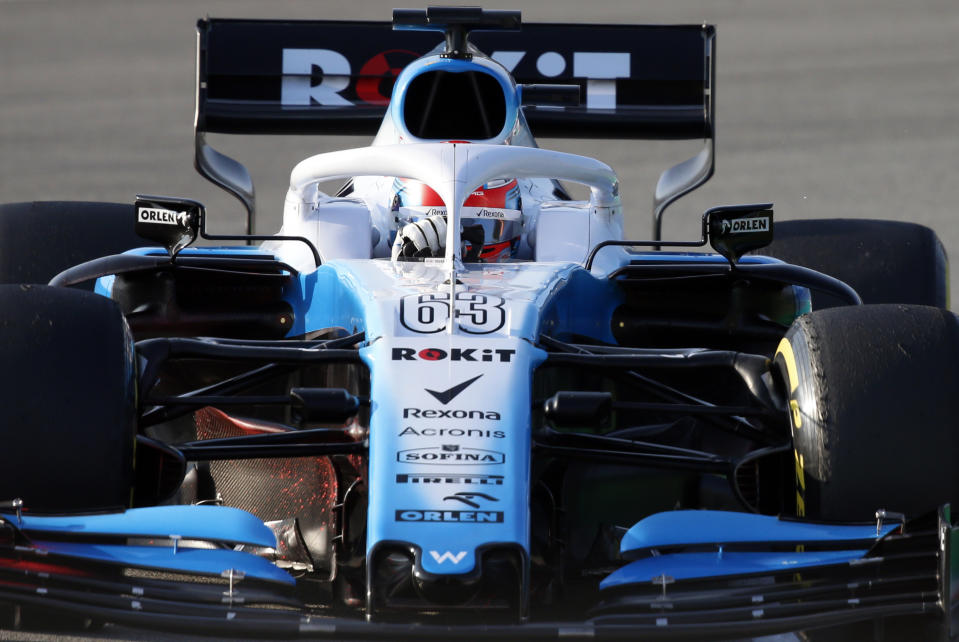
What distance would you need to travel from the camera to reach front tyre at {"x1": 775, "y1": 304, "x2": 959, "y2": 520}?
3797mm

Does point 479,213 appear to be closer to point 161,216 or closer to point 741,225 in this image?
point 741,225

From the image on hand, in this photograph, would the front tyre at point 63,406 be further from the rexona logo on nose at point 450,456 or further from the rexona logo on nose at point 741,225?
the rexona logo on nose at point 741,225

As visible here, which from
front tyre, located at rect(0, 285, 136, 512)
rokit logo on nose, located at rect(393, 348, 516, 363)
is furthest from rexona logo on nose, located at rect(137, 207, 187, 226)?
rokit logo on nose, located at rect(393, 348, 516, 363)

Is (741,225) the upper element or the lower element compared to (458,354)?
upper

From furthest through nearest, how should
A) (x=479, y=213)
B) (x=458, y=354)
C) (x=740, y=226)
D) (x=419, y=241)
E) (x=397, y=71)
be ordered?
(x=397, y=71) → (x=479, y=213) → (x=419, y=241) → (x=740, y=226) → (x=458, y=354)

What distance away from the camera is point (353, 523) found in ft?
14.0

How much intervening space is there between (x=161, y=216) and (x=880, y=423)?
2.21 metres

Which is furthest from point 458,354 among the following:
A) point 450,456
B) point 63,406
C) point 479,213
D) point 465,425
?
point 479,213

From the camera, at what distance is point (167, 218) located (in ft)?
15.7

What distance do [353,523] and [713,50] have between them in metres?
3.48

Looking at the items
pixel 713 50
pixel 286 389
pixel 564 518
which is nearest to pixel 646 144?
pixel 713 50

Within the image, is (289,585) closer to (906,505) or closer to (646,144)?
(906,505)

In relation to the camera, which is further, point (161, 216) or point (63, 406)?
point (161, 216)

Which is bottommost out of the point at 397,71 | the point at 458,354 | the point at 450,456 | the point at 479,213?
the point at 450,456
